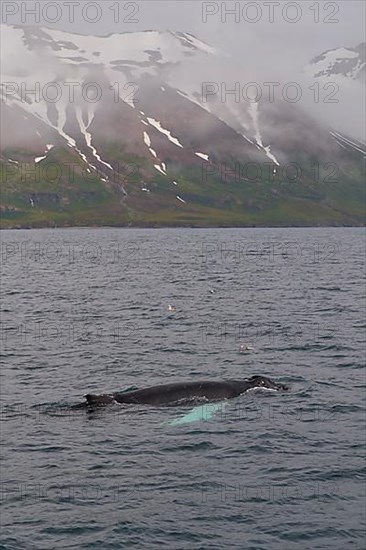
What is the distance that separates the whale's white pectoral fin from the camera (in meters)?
31.0

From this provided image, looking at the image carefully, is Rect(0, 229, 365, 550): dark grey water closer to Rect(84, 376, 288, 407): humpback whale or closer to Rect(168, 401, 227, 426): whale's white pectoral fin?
Rect(168, 401, 227, 426): whale's white pectoral fin

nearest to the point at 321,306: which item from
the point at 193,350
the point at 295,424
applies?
the point at 193,350

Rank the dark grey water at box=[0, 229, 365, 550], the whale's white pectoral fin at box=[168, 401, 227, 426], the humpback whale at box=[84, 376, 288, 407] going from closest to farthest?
the dark grey water at box=[0, 229, 365, 550]
the whale's white pectoral fin at box=[168, 401, 227, 426]
the humpback whale at box=[84, 376, 288, 407]

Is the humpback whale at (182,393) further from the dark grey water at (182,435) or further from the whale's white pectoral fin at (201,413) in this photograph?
the dark grey water at (182,435)

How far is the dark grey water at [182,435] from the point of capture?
845 inches

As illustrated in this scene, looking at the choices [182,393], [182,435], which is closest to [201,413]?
[182,393]

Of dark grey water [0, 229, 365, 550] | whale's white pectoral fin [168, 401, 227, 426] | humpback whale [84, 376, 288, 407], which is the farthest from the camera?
humpback whale [84, 376, 288, 407]

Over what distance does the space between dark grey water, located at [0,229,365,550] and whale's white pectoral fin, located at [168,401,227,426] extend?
249mm

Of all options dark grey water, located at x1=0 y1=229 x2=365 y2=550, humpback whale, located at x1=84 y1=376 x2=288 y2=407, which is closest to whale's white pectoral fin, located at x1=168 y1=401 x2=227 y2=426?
dark grey water, located at x1=0 y1=229 x2=365 y2=550

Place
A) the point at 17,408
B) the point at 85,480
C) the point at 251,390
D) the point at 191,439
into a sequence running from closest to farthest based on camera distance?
the point at 85,480 → the point at 191,439 → the point at 17,408 → the point at 251,390

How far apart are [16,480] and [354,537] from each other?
10567mm

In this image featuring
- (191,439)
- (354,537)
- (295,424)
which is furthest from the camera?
(295,424)

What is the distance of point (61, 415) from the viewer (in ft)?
105

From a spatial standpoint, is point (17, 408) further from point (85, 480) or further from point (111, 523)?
point (111, 523)
